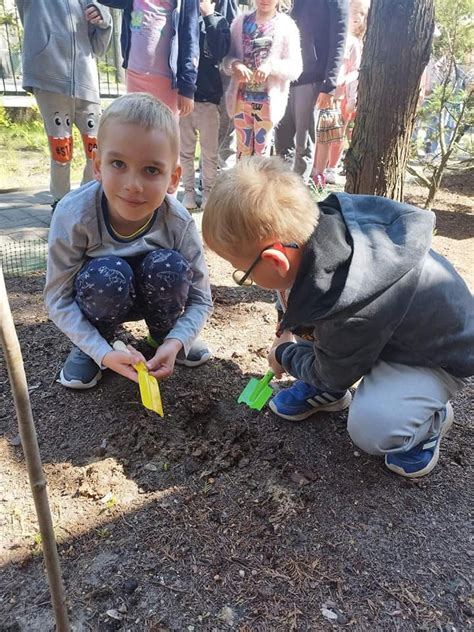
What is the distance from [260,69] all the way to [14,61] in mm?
7042

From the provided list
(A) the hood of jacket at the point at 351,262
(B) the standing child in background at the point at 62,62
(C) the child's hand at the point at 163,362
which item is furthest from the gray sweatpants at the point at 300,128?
(A) the hood of jacket at the point at 351,262

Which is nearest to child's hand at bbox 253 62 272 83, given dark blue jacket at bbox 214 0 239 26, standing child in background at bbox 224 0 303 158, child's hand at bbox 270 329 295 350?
standing child in background at bbox 224 0 303 158

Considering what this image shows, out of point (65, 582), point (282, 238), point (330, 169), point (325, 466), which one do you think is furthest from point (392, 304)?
point (330, 169)

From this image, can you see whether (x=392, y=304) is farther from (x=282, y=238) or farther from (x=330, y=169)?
(x=330, y=169)

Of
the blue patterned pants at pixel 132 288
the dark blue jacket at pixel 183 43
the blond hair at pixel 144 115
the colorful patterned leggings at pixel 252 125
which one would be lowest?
the blue patterned pants at pixel 132 288

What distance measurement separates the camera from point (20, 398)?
81cm

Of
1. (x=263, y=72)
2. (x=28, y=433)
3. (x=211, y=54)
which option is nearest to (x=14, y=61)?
(x=211, y=54)

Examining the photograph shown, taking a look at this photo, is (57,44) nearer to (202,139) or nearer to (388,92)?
(202,139)

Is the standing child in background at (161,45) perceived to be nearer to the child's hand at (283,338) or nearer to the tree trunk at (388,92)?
the tree trunk at (388,92)

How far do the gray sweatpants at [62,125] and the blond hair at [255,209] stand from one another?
7.96 feet

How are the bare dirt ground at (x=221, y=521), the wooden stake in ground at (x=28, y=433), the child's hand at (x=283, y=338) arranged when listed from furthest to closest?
1. the child's hand at (x=283, y=338)
2. the bare dirt ground at (x=221, y=521)
3. the wooden stake in ground at (x=28, y=433)

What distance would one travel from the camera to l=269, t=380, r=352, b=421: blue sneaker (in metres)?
1.87

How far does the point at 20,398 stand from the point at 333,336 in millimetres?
871

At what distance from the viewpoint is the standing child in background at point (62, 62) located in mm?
3283
